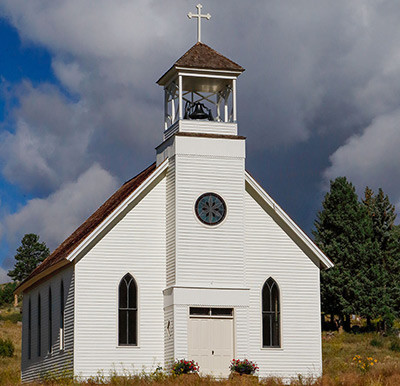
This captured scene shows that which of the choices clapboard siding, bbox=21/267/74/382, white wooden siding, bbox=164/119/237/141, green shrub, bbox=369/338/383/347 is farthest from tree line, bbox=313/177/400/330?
white wooden siding, bbox=164/119/237/141

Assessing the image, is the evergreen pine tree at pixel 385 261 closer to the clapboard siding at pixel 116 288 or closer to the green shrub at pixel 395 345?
the green shrub at pixel 395 345

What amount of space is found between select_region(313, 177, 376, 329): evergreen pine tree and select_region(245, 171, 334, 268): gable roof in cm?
2663

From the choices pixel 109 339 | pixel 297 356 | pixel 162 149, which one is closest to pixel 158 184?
pixel 162 149

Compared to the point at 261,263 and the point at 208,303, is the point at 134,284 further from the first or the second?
the point at 261,263

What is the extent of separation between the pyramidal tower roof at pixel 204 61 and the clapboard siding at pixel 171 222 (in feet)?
11.3

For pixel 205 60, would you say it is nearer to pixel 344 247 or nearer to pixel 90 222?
pixel 90 222

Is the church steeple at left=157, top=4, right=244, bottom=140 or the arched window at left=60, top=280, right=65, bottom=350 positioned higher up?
the church steeple at left=157, top=4, right=244, bottom=140

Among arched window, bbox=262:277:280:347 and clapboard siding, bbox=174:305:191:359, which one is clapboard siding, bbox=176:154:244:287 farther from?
arched window, bbox=262:277:280:347

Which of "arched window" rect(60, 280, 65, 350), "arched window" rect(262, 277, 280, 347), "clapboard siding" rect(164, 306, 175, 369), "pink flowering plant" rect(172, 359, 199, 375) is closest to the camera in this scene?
"pink flowering plant" rect(172, 359, 199, 375)

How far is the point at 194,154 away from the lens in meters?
31.8

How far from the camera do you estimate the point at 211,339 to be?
30.9 meters

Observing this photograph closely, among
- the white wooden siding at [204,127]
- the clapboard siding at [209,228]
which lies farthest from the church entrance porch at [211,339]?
the white wooden siding at [204,127]

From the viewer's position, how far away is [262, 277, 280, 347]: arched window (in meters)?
32.6

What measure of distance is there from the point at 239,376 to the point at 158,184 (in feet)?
24.6
